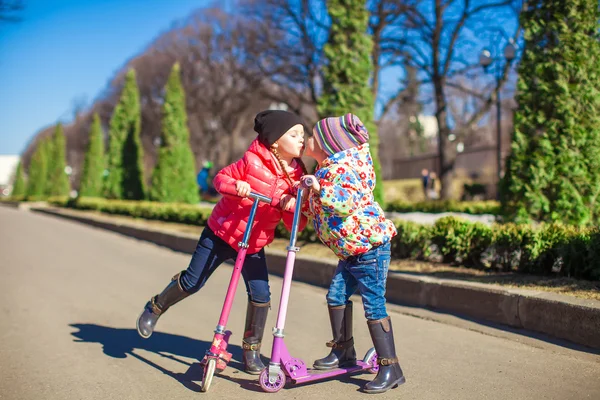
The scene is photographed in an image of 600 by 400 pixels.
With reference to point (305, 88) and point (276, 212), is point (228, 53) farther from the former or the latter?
point (276, 212)

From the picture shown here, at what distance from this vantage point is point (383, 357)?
367cm

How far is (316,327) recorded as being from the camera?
561cm

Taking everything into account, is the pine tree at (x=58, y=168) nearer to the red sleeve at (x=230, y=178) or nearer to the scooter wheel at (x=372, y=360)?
the red sleeve at (x=230, y=178)

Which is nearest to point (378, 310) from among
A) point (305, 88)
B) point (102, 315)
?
point (102, 315)

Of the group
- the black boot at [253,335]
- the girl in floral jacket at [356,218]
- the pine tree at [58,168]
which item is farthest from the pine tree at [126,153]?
the girl in floral jacket at [356,218]

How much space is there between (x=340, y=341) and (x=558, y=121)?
5.48 m

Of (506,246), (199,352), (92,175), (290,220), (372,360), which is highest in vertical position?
(92,175)

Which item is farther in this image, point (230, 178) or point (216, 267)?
point (216, 267)

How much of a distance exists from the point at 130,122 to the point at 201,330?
24880 mm

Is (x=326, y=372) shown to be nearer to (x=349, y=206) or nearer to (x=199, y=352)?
(x=349, y=206)

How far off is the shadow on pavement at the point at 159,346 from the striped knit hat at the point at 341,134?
1.62 meters

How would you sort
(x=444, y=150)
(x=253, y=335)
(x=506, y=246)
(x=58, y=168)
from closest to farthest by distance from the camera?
(x=253, y=335)
(x=506, y=246)
(x=444, y=150)
(x=58, y=168)

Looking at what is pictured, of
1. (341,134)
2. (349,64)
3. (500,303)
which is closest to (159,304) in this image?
(341,134)

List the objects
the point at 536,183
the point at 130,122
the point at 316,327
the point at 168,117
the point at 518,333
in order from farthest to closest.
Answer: the point at 130,122 → the point at 168,117 → the point at 536,183 → the point at 316,327 → the point at 518,333
